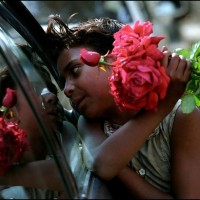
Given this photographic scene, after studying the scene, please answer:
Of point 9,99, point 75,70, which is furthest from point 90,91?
→ point 9,99

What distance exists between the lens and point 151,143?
2234 mm

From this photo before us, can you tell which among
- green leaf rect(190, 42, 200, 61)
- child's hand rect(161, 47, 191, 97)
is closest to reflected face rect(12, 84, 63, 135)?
child's hand rect(161, 47, 191, 97)

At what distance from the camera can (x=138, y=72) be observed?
1.88 m

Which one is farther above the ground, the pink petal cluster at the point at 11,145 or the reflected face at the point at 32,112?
the reflected face at the point at 32,112

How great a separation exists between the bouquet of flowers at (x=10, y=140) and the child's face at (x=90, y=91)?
39 cm

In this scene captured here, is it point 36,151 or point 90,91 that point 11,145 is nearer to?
point 36,151

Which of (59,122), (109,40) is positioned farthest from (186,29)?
(59,122)

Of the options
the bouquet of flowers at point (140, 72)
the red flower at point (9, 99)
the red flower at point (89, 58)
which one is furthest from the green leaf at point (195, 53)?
the red flower at point (9, 99)

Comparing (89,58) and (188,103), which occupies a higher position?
(89,58)

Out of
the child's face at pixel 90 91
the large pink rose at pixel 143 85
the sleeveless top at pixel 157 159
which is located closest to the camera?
the large pink rose at pixel 143 85

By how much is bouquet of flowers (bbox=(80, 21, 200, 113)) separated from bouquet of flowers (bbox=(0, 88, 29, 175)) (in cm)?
30

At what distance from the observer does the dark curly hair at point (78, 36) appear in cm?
253

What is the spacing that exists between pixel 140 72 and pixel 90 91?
19.1 inches

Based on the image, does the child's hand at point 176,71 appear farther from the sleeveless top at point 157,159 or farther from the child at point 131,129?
the sleeveless top at point 157,159
